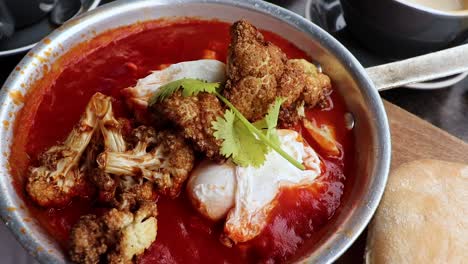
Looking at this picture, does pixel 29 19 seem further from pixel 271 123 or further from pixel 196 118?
pixel 271 123

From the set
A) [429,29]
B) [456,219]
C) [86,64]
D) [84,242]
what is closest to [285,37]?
[429,29]

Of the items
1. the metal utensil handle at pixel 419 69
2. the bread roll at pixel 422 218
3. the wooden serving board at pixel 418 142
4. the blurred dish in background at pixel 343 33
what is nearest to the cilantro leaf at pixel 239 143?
the bread roll at pixel 422 218

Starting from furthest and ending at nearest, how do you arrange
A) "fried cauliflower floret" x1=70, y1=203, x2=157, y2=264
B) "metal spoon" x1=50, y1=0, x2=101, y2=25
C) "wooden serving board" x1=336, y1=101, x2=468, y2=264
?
"metal spoon" x1=50, y1=0, x2=101, y2=25 < "wooden serving board" x1=336, y1=101, x2=468, y2=264 < "fried cauliflower floret" x1=70, y1=203, x2=157, y2=264

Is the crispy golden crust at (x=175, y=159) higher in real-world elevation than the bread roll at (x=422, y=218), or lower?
higher

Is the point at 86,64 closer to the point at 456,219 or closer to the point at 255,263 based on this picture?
the point at 255,263

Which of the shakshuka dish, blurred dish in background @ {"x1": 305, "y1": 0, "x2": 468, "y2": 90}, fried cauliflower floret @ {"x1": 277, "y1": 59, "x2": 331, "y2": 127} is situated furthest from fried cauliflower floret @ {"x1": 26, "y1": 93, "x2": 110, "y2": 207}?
blurred dish in background @ {"x1": 305, "y1": 0, "x2": 468, "y2": 90}

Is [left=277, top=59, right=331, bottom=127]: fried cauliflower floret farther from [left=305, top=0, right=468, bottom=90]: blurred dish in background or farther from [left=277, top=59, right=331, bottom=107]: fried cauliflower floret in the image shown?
[left=305, top=0, right=468, bottom=90]: blurred dish in background

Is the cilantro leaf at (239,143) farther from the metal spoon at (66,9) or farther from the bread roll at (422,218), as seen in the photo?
the metal spoon at (66,9)
